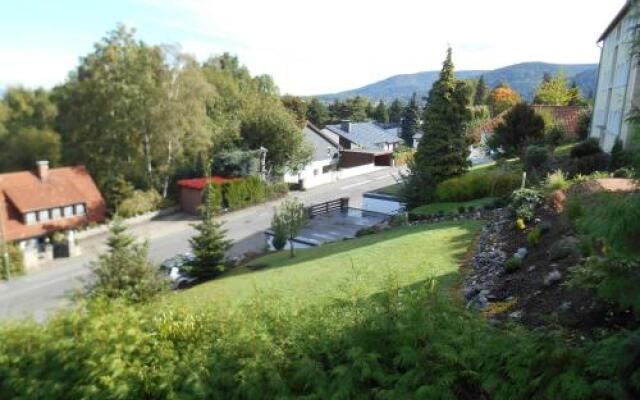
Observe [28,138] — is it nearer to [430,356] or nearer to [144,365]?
[144,365]

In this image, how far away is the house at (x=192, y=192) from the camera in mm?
34094

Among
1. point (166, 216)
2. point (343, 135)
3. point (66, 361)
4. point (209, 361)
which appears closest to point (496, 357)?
point (209, 361)

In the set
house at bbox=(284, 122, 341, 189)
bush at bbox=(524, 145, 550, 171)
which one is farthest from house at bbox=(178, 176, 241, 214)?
bush at bbox=(524, 145, 550, 171)

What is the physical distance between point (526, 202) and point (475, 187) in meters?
7.39

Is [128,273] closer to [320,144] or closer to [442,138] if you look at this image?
[442,138]

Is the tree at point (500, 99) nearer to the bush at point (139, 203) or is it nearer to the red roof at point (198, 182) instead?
the red roof at point (198, 182)

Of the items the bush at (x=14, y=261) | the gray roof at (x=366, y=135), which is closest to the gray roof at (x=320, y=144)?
the gray roof at (x=366, y=135)

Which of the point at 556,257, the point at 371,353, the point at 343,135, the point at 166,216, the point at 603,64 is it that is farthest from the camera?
the point at 343,135

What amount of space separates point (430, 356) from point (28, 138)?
35143mm

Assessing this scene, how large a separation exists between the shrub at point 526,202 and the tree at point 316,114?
6540 cm

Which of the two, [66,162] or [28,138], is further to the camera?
[66,162]

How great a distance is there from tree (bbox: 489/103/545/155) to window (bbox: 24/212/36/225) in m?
31.0

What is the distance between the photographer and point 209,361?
571cm

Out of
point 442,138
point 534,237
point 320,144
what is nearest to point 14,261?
point 442,138
